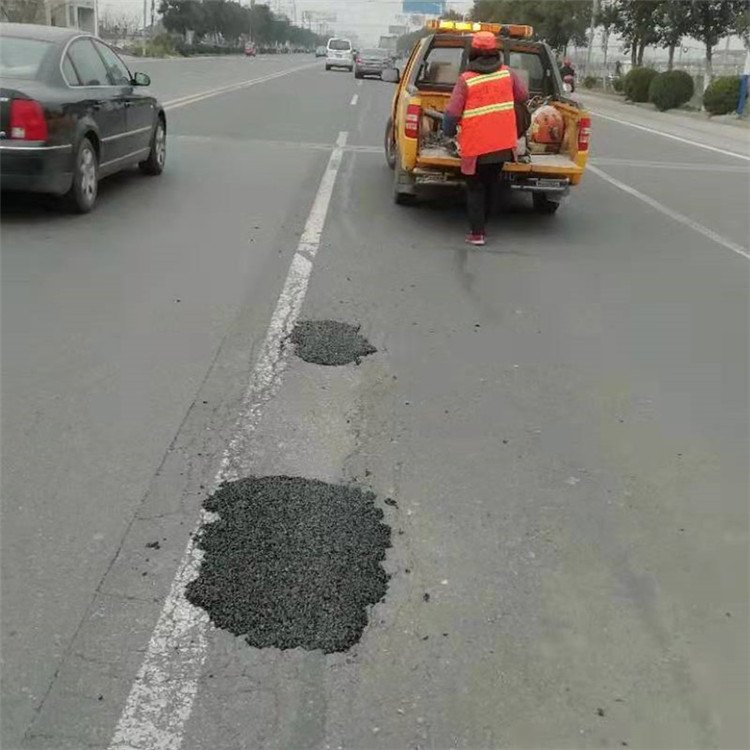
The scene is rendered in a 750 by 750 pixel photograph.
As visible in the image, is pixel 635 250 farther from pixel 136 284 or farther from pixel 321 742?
pixel 321 742

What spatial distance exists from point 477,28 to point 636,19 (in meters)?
35.7

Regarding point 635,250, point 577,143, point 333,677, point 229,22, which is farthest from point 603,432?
point 229,22

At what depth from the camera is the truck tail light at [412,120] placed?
348 inches

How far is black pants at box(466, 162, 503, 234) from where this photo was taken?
8336 mm

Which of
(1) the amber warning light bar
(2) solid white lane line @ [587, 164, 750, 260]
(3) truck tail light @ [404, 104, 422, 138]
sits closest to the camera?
(3) truck tail light @ [404, 104, 422, 138]

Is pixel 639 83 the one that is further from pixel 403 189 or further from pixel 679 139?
pixel 403 189

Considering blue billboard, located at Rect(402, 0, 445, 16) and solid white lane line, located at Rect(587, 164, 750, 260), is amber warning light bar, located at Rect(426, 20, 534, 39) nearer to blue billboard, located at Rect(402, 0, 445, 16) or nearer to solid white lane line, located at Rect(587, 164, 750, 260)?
solid white lane line, located at Rect(587, 164, 750, 260)

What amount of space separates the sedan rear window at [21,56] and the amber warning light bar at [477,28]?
4.25 meters

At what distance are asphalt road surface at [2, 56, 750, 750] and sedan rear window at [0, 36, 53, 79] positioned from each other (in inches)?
49.7

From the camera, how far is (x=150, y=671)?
2.79m

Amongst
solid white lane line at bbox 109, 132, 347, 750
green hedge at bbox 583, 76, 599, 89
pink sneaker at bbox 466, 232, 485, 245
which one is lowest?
solid white lane line at bbox 109, 132, 347, 750

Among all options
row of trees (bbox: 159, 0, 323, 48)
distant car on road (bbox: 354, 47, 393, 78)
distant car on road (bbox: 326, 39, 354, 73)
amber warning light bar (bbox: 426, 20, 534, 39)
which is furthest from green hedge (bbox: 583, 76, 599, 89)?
row of trees (bbox: 159, 0, 323, 48)

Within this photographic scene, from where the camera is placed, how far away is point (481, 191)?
840 centimetres

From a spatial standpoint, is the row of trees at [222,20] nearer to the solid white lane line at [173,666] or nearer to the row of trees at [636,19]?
the row of trees at [636,19]
